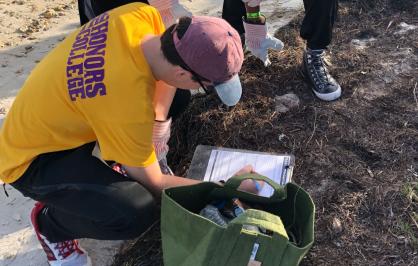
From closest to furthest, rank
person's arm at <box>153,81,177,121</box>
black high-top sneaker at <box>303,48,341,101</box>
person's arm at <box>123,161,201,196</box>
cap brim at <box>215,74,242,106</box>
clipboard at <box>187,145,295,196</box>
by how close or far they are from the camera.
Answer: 1. cap brim at <box>215,74,242,106</box>
2. person's arm at <box>123,161,201,196</box>
3. person's arm at <box>153,81,177,121</box>
4. clipboard at <box>187,145,295,196</box>
5. black high-top sneaker at <box>303,48,341,101</box>

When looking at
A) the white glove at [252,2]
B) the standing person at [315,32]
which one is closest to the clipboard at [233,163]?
the standing person at [315,32]

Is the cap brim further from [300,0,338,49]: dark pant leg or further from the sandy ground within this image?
[300,0,338,49]: dark pant leg

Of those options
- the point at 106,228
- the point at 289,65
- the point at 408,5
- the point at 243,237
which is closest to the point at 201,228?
the point at 243,237

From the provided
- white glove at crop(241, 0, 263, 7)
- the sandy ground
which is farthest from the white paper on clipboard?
A: white glove at crop(241, 0, 263, 7)

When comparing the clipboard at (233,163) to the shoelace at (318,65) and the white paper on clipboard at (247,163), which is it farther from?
the shoelace at (318,65)

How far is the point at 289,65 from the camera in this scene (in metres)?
2.67

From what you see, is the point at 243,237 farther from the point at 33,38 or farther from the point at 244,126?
the point at 33,38

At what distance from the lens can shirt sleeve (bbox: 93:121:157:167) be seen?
1412 millimetres

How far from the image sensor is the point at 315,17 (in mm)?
2295

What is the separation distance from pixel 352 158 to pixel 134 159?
41.7 inches

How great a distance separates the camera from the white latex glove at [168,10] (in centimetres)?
193

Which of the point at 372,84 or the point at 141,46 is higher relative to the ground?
the point at 141,46

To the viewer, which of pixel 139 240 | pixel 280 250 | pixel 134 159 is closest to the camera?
pixel 280 250

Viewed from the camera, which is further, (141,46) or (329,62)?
(329,62)
